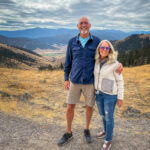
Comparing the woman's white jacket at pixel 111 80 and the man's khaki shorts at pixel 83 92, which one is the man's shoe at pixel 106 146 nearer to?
the man's khaki shorts at pixel 83 92

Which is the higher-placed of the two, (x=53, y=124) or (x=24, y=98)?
(x=24, y=98)

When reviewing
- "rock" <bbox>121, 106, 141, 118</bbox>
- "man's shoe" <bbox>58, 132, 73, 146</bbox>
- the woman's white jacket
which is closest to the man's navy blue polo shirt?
the woman's white jacket

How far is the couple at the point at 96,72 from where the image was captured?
3.45 meters

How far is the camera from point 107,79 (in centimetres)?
352

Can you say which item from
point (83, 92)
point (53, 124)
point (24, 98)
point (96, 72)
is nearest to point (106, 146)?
point (83, 92)

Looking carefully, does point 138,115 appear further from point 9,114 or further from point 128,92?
point 9,114

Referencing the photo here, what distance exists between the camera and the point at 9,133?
4.77m

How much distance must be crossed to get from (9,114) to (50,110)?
6.08 ft

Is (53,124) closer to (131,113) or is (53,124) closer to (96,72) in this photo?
(96,72)

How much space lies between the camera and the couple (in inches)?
136

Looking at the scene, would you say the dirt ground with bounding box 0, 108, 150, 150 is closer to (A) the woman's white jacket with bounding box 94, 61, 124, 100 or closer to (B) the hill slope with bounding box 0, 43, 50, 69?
(A) the woman's white jacket with bounding box 94, 61, 124, 100

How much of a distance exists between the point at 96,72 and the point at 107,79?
35cm

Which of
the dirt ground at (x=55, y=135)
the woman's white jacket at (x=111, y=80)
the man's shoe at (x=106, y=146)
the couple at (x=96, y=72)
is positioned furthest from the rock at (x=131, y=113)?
the woman's white jacket at (x=111, y=80)

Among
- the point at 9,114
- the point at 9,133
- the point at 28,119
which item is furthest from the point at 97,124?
the point at 9,114
